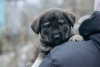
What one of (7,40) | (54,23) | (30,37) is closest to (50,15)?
(54,23)

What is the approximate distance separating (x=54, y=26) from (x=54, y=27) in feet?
0.04

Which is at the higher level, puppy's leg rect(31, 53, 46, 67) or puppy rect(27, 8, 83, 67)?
puppy rect(27, 8, 83, 67)

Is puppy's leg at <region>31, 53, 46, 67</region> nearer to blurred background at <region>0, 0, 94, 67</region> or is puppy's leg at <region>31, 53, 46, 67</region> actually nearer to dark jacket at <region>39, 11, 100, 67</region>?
dark jacket at <region>39, 11, 100, 67</region>

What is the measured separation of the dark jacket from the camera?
2133mm

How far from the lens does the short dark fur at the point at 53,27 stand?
2.91 meters

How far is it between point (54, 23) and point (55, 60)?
36.4 inches

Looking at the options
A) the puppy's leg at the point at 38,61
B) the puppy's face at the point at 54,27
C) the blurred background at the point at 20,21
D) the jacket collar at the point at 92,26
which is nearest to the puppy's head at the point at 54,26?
the puppy's face at the point at 54,27

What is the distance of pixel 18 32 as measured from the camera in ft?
39.8

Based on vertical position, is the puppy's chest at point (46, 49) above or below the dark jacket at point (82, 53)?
below

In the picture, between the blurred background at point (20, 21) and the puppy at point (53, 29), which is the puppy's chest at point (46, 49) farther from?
the blurred background at point (20, 21)

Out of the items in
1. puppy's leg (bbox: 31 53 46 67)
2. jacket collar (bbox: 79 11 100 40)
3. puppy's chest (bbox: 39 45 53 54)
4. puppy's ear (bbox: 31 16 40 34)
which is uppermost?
jacket collar (bbox: 79 11 100 40)

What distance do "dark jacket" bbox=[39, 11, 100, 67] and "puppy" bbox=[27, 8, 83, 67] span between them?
1.49 feet

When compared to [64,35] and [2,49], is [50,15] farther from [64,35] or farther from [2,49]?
[2,49]

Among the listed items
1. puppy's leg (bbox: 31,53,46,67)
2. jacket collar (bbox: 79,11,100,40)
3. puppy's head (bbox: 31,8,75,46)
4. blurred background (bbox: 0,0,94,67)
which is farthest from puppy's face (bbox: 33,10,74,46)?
blurred background (bbox: 0,0,94,67)
